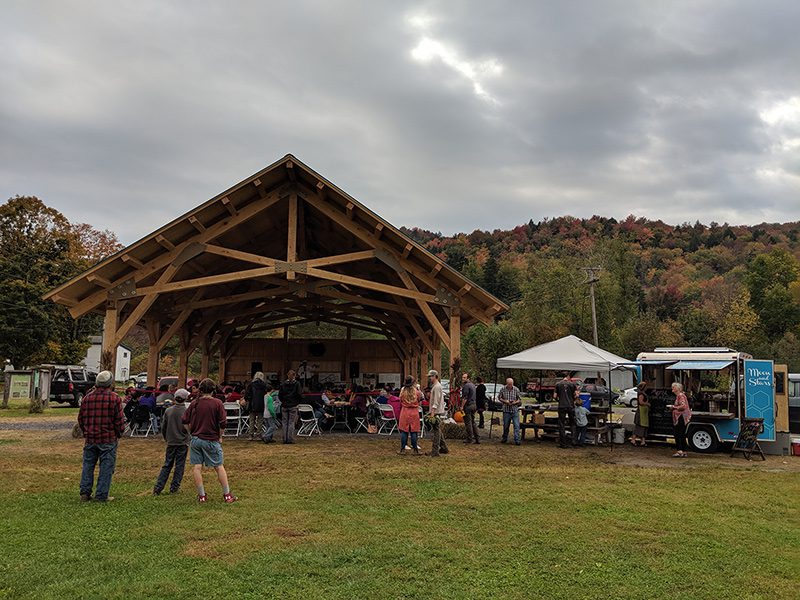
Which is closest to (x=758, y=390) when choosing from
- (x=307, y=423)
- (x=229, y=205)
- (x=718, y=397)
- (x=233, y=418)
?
(x=718, y=397)

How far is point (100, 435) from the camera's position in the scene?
644cm

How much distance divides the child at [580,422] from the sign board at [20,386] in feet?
63.2

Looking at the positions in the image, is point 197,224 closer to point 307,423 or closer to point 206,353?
point 307,423

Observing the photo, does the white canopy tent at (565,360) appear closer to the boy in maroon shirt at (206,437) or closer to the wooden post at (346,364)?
the boy in maroon shirt at (206,437)

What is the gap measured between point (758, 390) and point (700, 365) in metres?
1.06

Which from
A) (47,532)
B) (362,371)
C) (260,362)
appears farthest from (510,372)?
(47,532)

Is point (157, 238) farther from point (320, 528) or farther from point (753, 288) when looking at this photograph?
point (753, 288)

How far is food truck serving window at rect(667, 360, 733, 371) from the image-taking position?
1144 cm

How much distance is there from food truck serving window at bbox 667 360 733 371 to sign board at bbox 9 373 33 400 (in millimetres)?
21154

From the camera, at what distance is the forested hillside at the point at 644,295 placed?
38.9 metres

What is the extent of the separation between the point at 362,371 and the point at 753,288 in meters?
38.4

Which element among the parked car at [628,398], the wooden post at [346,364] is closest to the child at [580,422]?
the wooden post at [346,364]

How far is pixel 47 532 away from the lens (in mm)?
5203

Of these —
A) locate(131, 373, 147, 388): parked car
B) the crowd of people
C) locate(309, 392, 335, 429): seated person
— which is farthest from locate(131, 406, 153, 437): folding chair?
locate(131, 373, 147, 388): parked car
